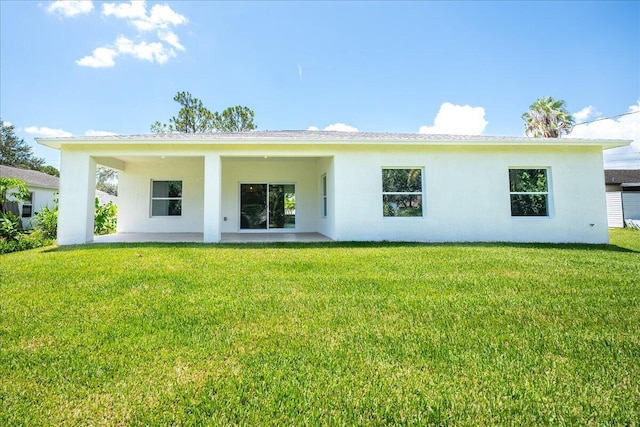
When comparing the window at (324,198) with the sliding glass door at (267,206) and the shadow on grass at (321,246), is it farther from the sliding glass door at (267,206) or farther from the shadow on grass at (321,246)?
the shadow on grass at (321,246)

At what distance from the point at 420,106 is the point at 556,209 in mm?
10659

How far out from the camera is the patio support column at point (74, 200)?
914 centimetres

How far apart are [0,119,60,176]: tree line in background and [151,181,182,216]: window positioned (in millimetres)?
35084

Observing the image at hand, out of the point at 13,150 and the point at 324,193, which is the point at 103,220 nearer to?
the point at 324,193

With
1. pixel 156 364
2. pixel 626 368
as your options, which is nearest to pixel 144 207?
pixel 156 364

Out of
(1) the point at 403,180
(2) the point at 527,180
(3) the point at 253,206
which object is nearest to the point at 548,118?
(2) the point at 527,180

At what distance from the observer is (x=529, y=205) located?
388 inches

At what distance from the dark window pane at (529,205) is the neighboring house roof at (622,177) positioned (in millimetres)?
14233

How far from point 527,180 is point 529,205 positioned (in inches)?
33.0

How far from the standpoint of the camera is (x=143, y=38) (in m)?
15.6

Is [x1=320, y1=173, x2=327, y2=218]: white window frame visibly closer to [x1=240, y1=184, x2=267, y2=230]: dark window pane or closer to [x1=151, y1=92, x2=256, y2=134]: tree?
[x1=240, y1=184, x2=267, y2=230]: dark window pane

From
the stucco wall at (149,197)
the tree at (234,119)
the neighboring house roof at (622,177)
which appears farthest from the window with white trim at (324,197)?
the neighboring house roof at (622,177)

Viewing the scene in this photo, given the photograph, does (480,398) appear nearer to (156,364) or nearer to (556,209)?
(156,364)

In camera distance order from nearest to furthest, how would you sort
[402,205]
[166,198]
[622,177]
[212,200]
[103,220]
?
[212,200] < [402,205] < [166,198] < [103,220] < [622,177]
